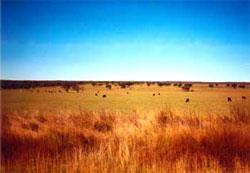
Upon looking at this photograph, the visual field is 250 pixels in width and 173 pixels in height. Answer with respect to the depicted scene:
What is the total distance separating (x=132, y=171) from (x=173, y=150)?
1032 mm

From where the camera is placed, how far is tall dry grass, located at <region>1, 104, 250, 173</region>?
21.2 feet

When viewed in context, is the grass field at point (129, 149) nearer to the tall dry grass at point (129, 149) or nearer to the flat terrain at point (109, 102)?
the tall dry grass at point (129, 149)

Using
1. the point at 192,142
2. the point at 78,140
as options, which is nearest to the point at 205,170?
the point at 192,142

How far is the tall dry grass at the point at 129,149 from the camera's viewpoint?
646 centimetres

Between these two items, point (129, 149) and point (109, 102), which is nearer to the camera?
point (129, 149)

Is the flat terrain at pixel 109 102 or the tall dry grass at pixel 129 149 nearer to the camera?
the tall dry grass at pixel 129 149

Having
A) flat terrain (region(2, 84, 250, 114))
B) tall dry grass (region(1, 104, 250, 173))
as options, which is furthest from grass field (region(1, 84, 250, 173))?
flat terrain (region(2, 84, 250, 114))

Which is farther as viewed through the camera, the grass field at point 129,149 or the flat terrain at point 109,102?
the flat terrain at point 109,102

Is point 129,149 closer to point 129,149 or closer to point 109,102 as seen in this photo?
point 129,149

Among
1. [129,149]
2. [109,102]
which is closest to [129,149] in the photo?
[129,149]

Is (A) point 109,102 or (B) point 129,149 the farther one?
(A) point 109,102

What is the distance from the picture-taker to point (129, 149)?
7066mm

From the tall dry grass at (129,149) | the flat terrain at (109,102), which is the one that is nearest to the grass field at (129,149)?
the tall dry grass at (129,149)

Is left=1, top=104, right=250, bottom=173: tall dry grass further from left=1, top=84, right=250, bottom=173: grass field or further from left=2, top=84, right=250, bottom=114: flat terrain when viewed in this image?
left=2, top=84, right=250, bottom=114: flat terrain
